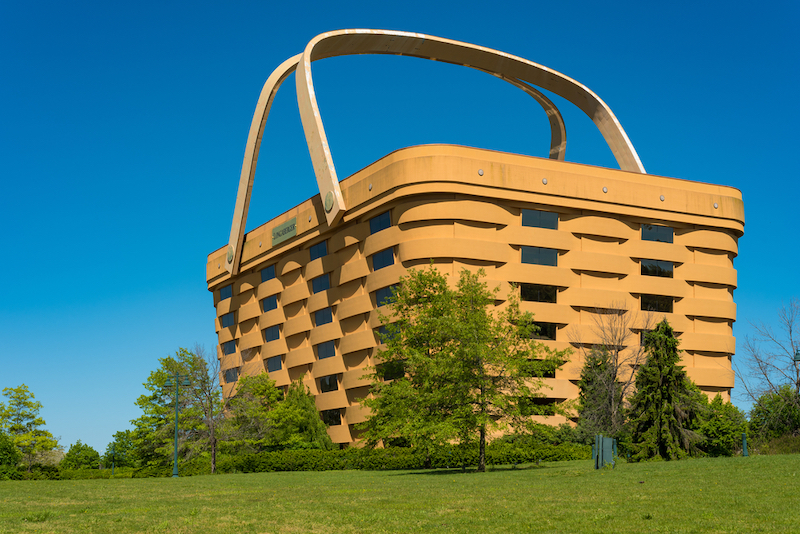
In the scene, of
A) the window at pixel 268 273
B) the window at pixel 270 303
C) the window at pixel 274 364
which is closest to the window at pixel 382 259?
the window at pixel 270 303

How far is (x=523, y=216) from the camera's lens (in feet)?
168

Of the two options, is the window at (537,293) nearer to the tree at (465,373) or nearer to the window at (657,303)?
the window at (657,303)

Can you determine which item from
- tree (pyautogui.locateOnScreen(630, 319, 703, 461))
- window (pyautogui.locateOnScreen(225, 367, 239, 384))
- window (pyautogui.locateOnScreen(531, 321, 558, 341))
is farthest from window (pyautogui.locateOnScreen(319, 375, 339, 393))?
tree (pyautogui.locateOnScreen(630, 319, 703, 461))

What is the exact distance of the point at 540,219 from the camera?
51.7 meters

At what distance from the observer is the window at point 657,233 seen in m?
54.7

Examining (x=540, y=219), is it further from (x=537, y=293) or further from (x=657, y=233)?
(x=657, y=233)

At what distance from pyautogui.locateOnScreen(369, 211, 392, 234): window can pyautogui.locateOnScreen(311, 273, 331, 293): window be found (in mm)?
7114

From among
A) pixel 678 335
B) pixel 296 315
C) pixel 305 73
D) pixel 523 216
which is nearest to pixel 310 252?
pixel 296 315

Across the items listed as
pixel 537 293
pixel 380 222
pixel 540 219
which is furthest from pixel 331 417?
pixel 540 219

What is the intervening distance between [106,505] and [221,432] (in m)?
34.1

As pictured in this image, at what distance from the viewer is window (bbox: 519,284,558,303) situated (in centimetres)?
5031

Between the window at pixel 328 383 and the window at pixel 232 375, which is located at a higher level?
the window at pixel 232 375

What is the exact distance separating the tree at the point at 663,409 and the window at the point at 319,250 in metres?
31.7

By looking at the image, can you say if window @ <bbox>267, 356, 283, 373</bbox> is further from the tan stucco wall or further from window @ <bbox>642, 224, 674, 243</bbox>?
window @ <bbox>642, 224, 674, 243</bbox>
